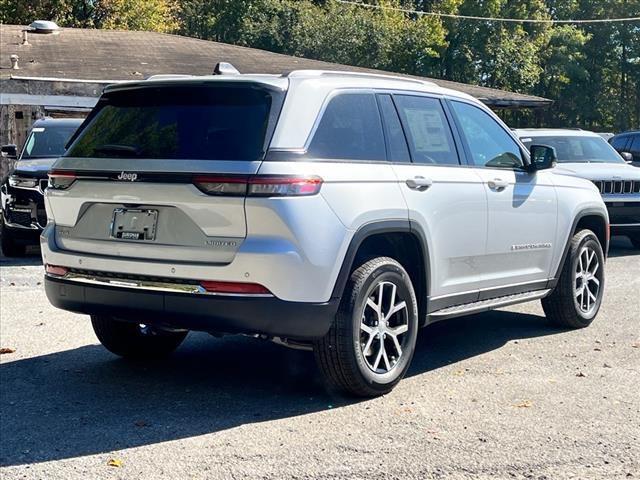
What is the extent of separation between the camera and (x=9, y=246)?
12945 millimetres

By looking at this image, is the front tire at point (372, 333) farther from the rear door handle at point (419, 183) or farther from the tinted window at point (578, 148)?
the tinted window at point (578, 148)

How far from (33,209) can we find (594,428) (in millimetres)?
9290

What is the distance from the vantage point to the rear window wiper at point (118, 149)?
5438mm

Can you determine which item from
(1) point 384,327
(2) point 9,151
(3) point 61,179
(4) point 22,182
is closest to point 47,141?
(2) point 9,151

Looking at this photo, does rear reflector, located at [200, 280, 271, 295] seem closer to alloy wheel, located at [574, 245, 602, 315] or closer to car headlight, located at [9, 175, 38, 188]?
alloy wheel, located at [574, 245, 602, 315]

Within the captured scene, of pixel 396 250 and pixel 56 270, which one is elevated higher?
pixel 396 250

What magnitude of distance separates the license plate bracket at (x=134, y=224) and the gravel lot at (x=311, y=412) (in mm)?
1019

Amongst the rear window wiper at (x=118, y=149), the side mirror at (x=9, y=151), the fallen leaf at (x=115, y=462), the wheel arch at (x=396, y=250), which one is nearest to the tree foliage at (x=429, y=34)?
the side mirror at (x=9, y=151)

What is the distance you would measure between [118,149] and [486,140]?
9.20 ft

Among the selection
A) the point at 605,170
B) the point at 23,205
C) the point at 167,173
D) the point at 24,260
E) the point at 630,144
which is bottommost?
the point at 24,260

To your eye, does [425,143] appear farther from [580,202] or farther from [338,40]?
[338,40]

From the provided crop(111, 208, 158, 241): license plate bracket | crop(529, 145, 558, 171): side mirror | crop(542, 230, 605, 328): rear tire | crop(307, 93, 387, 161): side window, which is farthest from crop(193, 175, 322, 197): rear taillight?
crop(542, 230, 605, 328): rear tire

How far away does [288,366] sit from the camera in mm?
6484

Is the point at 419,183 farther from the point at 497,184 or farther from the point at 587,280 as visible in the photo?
the point at 587,280
